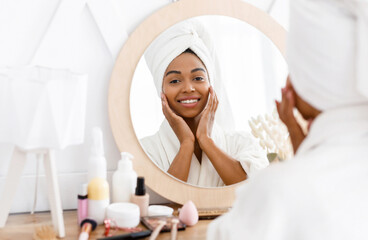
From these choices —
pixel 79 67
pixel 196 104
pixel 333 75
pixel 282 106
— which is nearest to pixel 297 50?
pixel 333 75

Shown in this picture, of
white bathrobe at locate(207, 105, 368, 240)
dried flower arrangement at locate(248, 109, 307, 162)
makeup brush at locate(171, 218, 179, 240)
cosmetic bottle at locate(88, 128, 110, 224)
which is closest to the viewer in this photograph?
white bathrobe at locate(207, 105, 368, 240)

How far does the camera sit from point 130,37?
4.17ft

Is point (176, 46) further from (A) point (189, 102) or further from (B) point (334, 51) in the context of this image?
(B) point (334, 51)

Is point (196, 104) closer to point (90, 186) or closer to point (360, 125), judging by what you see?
point (90, 186)

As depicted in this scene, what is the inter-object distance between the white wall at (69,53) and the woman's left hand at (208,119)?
0.26 m

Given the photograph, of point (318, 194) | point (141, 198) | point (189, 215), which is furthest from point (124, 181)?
point (318, 194)

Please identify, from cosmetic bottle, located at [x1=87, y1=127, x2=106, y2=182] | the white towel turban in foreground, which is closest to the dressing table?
cosmetic bottle, located at [x1=87, y1=127, x2=106, y2=182]

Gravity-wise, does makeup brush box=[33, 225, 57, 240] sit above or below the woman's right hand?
below

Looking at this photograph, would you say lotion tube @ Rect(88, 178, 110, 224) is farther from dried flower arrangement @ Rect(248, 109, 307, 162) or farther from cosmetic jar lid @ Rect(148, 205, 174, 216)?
dried flower arrangement @ Rect(248, 109, 307, 162)

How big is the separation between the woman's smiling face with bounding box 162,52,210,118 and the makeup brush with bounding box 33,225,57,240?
49cm

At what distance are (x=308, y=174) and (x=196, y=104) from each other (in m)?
0.69

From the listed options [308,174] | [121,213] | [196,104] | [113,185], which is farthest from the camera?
[196,104]

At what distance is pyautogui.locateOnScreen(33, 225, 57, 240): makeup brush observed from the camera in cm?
101

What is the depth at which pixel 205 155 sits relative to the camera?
1308 millimetres
